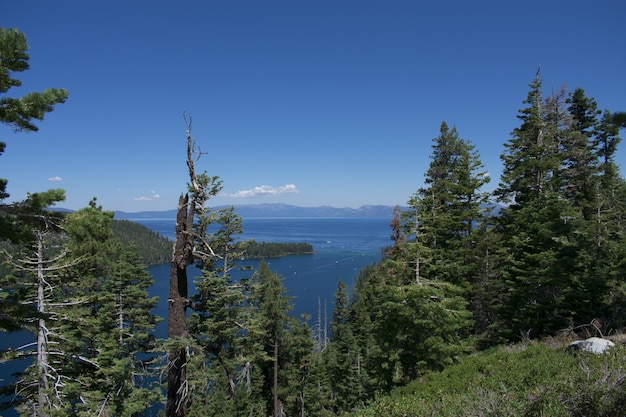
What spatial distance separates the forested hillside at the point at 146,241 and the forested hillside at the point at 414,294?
438 ft

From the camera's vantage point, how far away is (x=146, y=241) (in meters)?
167

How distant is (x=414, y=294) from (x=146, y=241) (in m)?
178

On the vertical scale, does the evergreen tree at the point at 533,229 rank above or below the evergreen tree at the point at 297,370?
above

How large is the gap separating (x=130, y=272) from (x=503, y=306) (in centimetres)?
1856

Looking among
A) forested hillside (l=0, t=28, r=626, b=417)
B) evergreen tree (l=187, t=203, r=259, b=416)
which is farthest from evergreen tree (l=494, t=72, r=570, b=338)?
evergreen tree (l=187, t=203, r=259, b=416)

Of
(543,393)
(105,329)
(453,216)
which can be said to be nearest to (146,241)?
(105,329)

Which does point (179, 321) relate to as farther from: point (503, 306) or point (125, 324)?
point (503, 306)

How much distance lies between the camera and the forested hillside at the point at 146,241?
14250cm

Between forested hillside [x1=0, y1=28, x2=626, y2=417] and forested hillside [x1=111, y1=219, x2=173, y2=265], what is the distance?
438ft

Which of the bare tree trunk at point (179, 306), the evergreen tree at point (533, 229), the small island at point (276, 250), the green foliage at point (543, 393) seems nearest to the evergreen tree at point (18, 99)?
the bare tree trunk at point (179, 306)

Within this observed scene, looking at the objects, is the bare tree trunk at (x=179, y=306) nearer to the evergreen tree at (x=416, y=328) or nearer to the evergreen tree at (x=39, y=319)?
the evergreen tree at (x=39, y=319)

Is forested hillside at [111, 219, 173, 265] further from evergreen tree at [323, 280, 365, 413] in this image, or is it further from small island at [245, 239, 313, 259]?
evergreen tree at [323, 280, 365, 413]

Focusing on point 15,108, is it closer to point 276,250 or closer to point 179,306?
point 179,306

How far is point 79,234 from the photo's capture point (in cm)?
607
